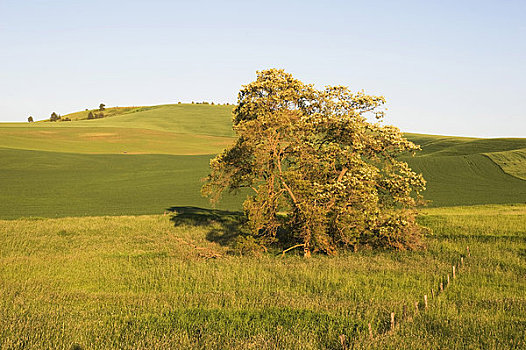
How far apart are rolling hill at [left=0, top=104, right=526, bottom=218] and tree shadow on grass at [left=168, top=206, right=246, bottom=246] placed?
17.8 feet

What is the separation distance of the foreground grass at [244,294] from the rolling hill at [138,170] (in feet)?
57.3

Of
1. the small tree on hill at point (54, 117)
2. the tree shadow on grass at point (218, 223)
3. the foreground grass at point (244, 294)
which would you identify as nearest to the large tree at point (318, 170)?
the foreground grass at point (244, 294)

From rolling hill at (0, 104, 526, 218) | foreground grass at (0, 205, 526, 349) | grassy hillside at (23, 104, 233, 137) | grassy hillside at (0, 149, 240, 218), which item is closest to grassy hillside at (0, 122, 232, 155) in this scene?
rolling hill at (0, 104, 526, 218)

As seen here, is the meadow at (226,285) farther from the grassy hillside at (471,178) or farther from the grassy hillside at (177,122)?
the grassy hillside at (177,122)

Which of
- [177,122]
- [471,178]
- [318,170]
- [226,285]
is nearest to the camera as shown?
[226,285]

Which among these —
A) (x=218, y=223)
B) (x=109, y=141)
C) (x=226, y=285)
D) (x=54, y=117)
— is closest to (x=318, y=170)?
(x=226, y=285)

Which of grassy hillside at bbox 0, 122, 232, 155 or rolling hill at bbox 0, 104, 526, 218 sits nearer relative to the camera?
rolling hill at bbox 0, 104, 526, 218

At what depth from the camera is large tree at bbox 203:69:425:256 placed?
22000mm

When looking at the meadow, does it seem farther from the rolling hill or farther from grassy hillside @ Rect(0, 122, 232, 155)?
grassy hillside @ Rect(0, 122, 232, 155)

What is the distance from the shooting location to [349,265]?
19641 millimetres

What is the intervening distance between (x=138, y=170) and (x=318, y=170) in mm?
55010

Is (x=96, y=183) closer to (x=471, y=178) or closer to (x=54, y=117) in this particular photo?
(x=471, y=178)

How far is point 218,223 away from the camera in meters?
33.1

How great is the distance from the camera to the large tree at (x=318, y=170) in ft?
72.2
